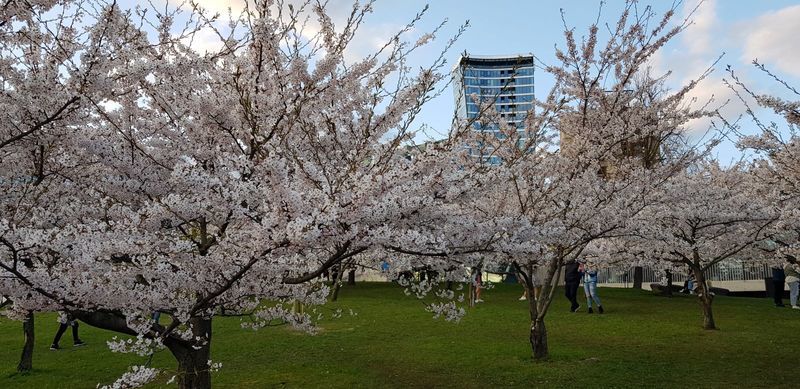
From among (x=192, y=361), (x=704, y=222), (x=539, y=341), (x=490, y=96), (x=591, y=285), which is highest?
(x=490, y=96)

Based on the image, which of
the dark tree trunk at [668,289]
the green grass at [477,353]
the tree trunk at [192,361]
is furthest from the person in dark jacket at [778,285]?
the tree trunk at [192,361]

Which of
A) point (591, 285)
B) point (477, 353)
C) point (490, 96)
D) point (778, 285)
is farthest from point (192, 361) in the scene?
point (778, 285)

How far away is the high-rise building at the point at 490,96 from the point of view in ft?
17.8

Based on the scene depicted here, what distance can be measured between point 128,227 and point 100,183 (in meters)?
1.52

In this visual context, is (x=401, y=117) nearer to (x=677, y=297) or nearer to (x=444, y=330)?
(x=444, y=330)

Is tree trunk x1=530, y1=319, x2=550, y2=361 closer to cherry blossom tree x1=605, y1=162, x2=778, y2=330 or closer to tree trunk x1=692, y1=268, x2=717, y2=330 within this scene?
cherry blossom tree x1=605, y1=162, x2=778, y2=330

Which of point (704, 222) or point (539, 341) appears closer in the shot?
point (539, 341)

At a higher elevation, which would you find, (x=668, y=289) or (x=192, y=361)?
(x=668, y=289)

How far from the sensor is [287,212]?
3664mm

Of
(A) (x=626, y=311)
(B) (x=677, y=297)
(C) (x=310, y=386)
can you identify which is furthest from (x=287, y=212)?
(B) (x=677, y=297)

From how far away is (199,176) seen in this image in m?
3.80

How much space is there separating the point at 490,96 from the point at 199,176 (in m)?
4.71

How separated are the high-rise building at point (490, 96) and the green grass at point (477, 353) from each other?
11.1ft

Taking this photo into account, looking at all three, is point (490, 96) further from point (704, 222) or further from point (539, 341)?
point (704, 222)
